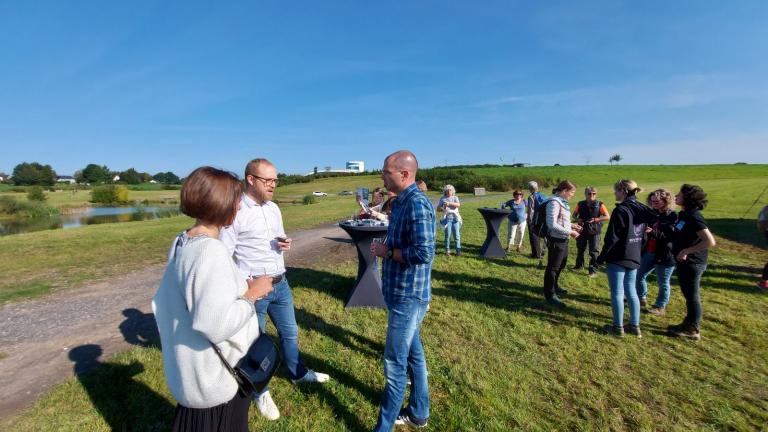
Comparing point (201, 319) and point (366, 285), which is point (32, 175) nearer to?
point (366, 285)

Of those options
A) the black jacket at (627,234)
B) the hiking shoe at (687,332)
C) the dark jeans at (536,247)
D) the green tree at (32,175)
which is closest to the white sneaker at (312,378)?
the black jacket at (627,234)

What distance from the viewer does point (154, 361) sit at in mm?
3648

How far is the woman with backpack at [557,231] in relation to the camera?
5.04 metres

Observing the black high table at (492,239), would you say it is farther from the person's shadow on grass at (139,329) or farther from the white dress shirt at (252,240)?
the person's shadow on grass at (139,329)

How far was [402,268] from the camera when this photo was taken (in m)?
2.41

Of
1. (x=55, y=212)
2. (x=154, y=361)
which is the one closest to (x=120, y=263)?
(x=154, y=361)

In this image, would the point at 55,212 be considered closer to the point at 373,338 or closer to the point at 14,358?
the point at 14,358

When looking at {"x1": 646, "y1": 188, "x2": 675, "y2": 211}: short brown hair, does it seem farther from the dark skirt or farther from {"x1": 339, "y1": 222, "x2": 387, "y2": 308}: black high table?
the dark skirt

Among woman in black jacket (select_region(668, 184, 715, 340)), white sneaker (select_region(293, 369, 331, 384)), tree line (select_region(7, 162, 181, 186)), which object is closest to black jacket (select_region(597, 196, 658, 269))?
woman in black jacket (select_region(668, 184, 715, 340))

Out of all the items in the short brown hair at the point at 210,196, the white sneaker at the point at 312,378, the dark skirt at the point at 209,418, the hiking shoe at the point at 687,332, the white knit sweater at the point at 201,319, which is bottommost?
the hiking shoe at the point at 687,332

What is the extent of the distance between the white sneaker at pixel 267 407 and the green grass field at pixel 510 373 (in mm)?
64

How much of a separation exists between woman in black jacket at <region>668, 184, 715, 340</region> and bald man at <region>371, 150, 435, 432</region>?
4040 millimetres

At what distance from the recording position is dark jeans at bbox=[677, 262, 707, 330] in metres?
4.29

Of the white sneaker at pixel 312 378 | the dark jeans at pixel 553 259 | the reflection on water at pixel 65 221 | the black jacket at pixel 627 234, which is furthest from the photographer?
the reflection on water at pixel 65 221
